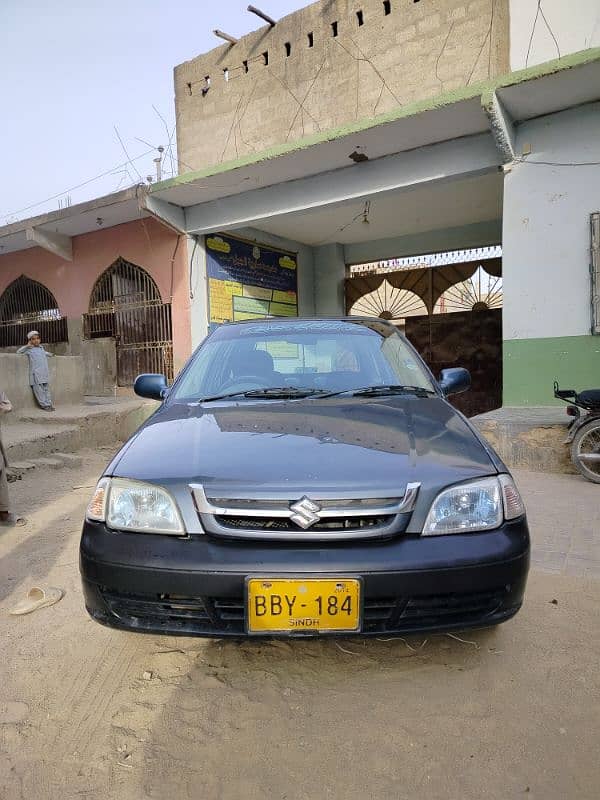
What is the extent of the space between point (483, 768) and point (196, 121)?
11.8 m

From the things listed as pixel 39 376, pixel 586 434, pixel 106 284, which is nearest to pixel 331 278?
pixel 106 284

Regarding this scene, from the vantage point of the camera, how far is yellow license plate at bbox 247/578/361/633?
5.15 ft

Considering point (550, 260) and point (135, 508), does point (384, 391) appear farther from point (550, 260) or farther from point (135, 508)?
point (550, 260)

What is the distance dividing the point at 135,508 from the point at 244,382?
3.63 ft

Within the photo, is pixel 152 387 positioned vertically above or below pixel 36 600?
above

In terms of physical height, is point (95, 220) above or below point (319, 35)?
below

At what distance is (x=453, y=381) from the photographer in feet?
9.51

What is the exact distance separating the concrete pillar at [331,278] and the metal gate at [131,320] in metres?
3.70

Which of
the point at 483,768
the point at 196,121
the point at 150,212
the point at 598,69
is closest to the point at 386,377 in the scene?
the point at 483,768

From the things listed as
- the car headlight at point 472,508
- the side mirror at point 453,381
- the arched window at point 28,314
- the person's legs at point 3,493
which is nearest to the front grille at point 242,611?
the car headlight at point 472,508

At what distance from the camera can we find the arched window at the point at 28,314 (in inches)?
445

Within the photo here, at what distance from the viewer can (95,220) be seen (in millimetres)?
9703

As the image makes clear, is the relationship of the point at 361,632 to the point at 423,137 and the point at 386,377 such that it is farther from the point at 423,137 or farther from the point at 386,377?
the point at 423,137

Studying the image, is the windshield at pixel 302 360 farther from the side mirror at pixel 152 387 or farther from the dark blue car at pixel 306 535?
the dark blue car at pixel 306 535
